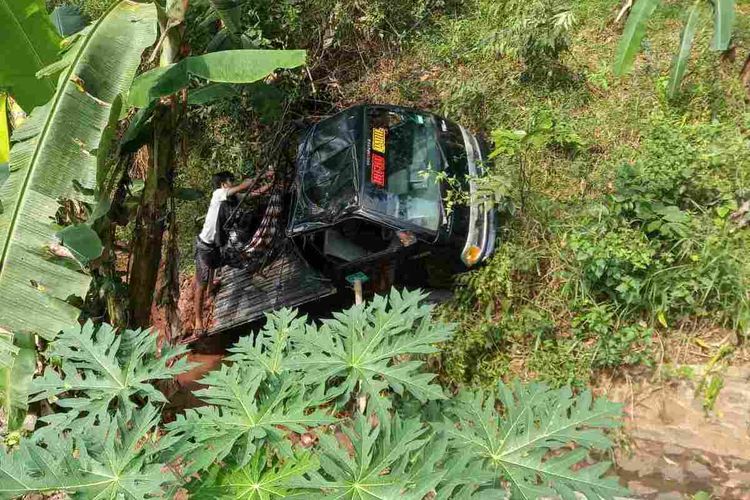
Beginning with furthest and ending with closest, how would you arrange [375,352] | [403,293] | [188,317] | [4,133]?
1. [188,317]
2. [4,133]
3. [403,293]
4. [375,352]

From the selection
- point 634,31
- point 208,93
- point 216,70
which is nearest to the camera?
point 216,70

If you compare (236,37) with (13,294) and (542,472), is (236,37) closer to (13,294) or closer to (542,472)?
(13,294)

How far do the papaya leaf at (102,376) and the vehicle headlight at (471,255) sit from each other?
2.75 meters

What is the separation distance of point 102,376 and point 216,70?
1.99 metres

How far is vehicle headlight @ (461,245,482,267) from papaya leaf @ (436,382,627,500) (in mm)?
2312

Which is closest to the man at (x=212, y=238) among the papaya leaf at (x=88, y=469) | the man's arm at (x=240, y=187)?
the man's arm at (x=240, y=187)

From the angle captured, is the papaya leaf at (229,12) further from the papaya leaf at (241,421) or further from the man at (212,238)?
the papaya leaf at (241,421)

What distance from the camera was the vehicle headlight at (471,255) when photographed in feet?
15.5

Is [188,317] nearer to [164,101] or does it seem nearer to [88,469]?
[164,101]

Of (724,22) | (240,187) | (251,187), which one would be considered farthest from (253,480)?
(251,187)

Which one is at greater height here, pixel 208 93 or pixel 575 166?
pixel 208 93

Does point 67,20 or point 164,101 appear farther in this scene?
point 67,20

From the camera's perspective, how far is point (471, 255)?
475 cm

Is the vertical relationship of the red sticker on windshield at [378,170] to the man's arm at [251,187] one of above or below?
above
